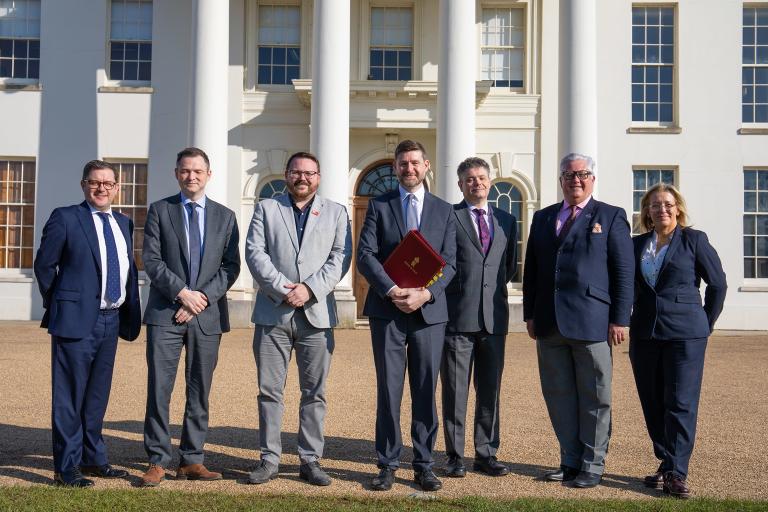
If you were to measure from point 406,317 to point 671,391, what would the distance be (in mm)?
1890

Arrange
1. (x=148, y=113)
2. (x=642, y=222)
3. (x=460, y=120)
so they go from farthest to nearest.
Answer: (x=148, y=113) → (x=460, y=120) → (x=642, y=222)

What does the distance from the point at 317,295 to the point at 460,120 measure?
12102 millimetres

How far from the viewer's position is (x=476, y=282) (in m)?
6.19

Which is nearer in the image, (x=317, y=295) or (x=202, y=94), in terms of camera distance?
(x=317, y=295)

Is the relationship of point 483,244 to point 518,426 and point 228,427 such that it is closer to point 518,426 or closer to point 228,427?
point 518,426

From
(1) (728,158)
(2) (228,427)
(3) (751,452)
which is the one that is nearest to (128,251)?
(2) (228,427)

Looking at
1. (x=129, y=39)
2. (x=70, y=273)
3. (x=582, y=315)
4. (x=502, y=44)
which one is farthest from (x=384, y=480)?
(x=129, y=39)

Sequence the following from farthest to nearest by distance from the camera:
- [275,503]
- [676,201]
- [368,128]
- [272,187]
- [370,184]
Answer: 1. [370,184]
2. [272,187]
3. [368,128]
4. [676,201]
5. [275,503]

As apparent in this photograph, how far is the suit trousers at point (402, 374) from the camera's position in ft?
18.9

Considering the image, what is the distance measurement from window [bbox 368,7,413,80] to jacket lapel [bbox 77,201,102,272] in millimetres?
14519

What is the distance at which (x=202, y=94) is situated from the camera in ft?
58.0

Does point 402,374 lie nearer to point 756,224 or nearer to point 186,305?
point 186,305

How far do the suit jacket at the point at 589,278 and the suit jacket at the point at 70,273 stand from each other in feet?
A: 10.3

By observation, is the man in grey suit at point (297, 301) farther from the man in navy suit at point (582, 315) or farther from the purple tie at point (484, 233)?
the man in navy suit at point (582, 315)
